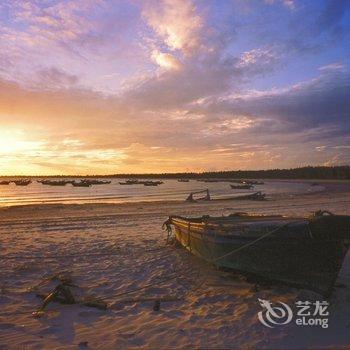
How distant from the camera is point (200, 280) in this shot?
30.4 feet

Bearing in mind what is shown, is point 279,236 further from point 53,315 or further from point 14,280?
point 14,280

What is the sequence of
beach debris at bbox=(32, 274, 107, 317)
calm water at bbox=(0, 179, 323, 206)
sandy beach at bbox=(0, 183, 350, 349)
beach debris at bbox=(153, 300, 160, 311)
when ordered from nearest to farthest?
sandy beach at bbox=(0, 183, 350, 349) → beach debris at bbox=(153, 300, 160, 311) → beach debris at bbox=(32, 274, 107, 317) → calm water at bbox=(0, 179, 323, 206)

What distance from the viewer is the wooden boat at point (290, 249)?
7.27 meters

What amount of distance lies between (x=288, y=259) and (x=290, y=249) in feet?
0.76

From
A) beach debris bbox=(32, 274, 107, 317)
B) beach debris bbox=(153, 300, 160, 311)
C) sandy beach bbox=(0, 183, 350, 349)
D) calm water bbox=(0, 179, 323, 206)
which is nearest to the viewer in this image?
sandy beach bbox=(0, 183, 350, 349)

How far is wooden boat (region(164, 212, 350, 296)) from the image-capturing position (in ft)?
23.9

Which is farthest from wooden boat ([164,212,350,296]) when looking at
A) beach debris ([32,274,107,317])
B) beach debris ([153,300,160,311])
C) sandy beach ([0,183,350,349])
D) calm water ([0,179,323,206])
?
calm water ([0,179,323,206])

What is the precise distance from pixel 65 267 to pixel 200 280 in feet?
12.8

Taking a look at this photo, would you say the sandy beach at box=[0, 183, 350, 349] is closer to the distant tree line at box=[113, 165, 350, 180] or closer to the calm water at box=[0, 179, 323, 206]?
the calm water at box=[0, 179, 323, 206]

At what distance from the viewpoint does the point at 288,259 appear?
7.93 m

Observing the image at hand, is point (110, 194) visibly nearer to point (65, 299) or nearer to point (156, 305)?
point (65, 299)

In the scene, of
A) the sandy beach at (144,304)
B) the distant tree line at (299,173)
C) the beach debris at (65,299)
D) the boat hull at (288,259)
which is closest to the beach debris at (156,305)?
the sandy beach at (144,304)

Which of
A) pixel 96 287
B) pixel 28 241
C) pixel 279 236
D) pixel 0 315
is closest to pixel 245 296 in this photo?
pixel 279 236

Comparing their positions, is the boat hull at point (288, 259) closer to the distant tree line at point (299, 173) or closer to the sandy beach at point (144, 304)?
the sandy beach at point (144, 304)
